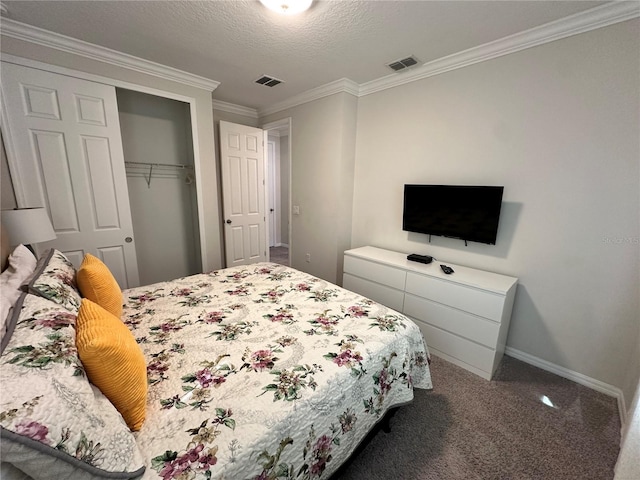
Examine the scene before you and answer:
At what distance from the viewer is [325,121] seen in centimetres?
324

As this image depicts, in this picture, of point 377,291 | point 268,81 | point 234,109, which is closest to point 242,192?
point 234,109

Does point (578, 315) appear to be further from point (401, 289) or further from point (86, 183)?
point (86, 183)

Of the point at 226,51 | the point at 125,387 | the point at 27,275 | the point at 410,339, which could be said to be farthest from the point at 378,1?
the point at 27,275

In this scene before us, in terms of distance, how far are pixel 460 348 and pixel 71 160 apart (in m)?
3.76

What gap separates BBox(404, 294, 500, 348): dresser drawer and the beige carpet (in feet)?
1.10

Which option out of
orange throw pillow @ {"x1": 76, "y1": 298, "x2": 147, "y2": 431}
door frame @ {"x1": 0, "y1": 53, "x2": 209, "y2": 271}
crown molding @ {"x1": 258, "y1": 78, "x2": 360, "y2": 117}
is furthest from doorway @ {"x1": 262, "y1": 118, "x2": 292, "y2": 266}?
orange throw pillow @ {"x1": 76, "y1": 298, "x2": 147, "y2": 431}

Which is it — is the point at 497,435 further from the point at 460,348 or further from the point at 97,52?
the point at 97,52

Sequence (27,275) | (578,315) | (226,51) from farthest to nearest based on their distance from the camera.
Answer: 1. (226,51)
2. (578,315)
3. (27,275)

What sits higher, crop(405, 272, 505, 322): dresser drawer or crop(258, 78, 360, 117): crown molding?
crop(258, 78, 360, 117): crown molding

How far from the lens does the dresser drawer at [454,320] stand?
201cm

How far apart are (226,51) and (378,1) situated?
4.57ft

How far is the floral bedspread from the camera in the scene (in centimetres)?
86

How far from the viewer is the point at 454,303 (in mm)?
2170

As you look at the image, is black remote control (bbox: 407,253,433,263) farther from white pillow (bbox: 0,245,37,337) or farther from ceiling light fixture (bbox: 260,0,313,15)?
white pillow (bbox: 0,245,37,337)
